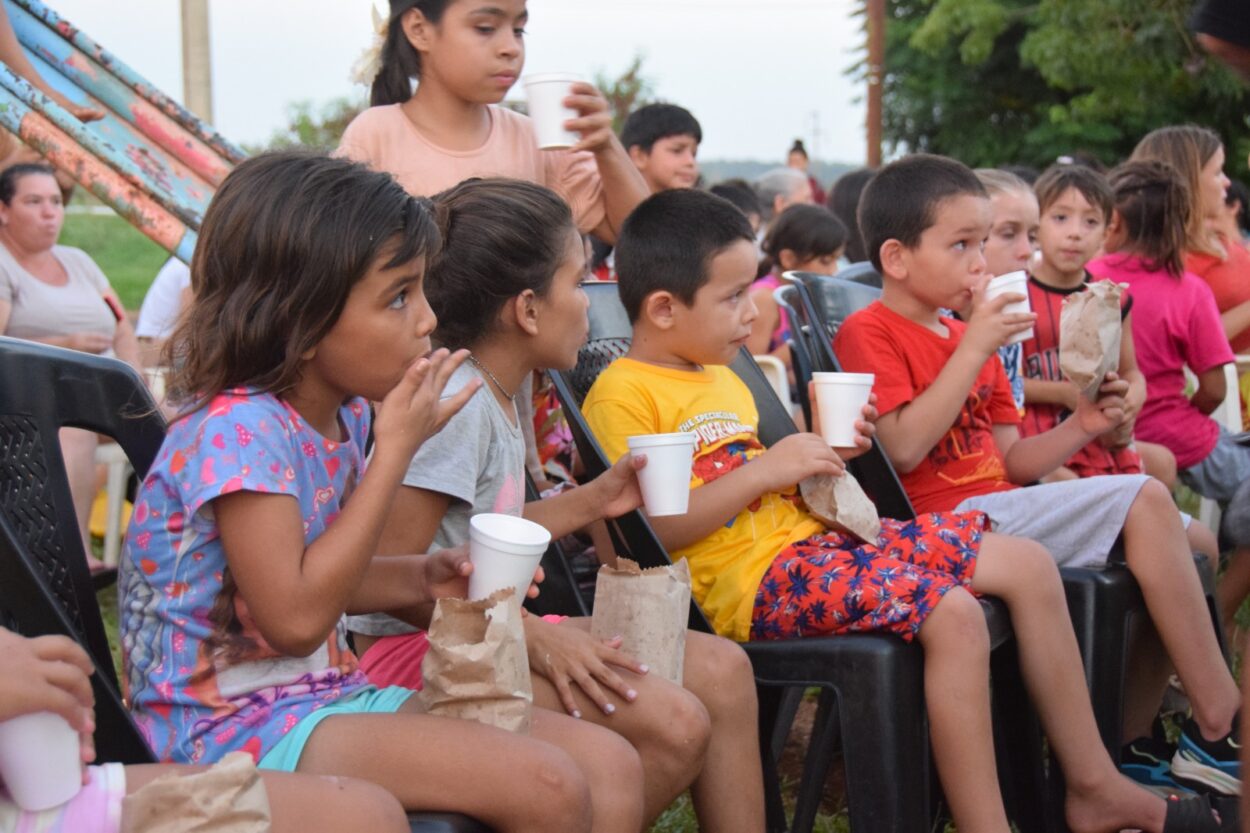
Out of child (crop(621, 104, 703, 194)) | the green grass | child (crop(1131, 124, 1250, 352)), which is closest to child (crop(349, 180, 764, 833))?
child (crop(621, 104, 703, 194))

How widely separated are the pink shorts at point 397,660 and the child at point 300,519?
287mm

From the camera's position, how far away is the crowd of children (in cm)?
195

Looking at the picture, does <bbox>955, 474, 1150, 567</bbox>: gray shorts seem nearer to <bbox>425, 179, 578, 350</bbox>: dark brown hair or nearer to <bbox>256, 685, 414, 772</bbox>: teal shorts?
<bbox>425, 179, 578, 350</bbox>: dark brown hair

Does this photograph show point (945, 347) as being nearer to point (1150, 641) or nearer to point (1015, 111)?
point (1150, 641)

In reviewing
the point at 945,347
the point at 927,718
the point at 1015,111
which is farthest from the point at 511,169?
the point at 1015,111

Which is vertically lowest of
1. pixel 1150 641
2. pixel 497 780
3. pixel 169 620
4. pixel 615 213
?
pixel 1150 641

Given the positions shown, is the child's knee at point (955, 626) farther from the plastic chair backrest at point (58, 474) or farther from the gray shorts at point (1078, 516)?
the plastic chair backrest at point (58, 474)

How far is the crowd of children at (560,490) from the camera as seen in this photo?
195 cm

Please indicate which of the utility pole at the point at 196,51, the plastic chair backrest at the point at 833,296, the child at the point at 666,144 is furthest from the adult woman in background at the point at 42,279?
the utility pole at the point at 196,51

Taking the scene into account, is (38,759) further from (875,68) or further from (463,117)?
(875,68)

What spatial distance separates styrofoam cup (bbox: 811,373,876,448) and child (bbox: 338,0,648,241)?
880 mm

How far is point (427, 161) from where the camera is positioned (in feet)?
11.0

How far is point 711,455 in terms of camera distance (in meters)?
3.01

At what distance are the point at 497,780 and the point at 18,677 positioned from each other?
63cm
